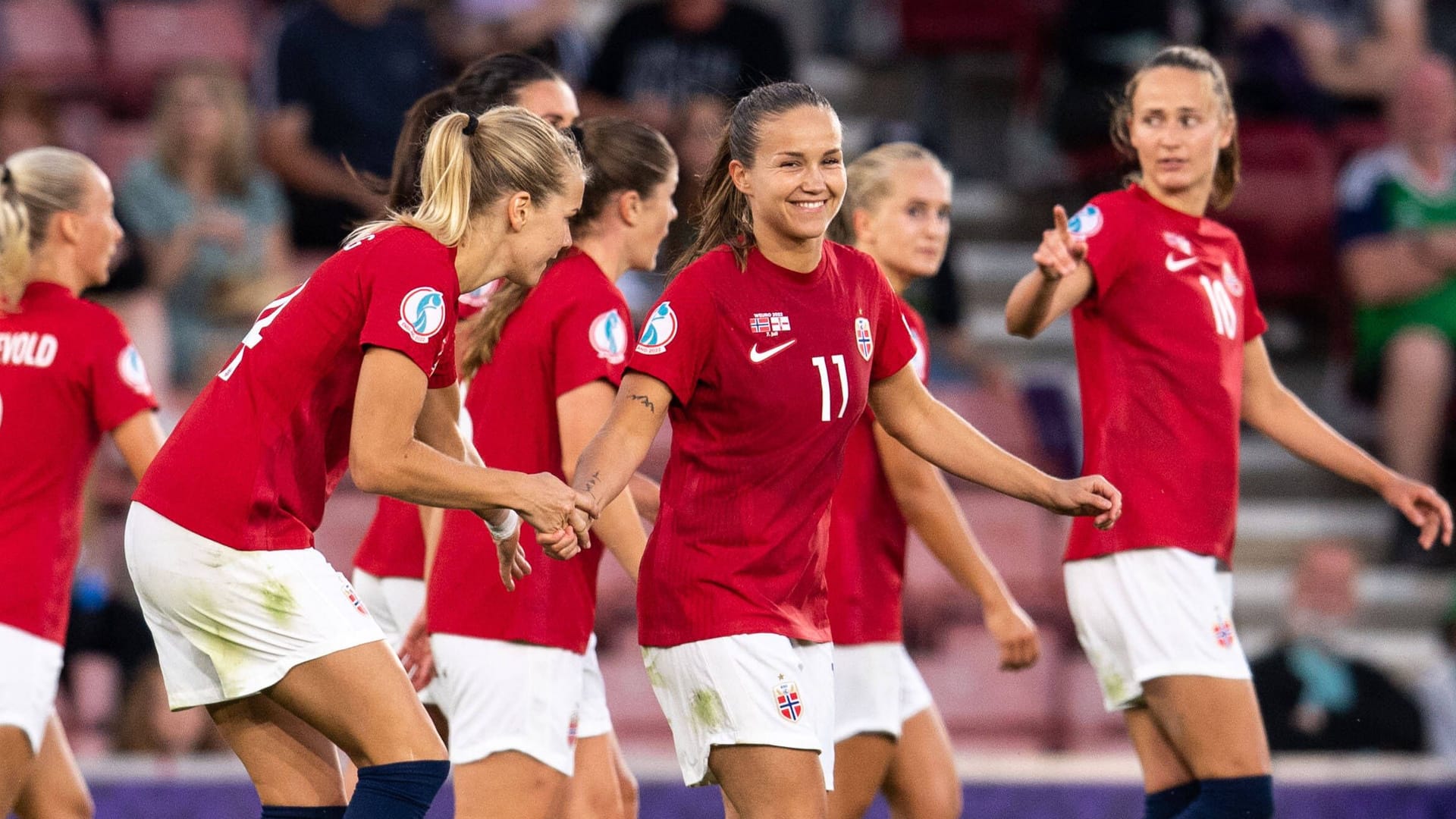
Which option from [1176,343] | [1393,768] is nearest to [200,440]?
[1176,343]

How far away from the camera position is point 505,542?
152 inches

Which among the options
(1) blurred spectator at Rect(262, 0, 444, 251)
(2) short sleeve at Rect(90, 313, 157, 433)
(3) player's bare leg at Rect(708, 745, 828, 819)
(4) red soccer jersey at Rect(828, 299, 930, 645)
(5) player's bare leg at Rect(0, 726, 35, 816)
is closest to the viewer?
(3) player's bare leg at Rect(708, 745, 828, 819)

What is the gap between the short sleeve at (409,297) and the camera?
3461 millimetres

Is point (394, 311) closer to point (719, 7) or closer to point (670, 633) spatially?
point (670, 633)

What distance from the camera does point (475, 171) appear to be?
368cm

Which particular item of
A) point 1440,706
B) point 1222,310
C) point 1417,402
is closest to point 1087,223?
point 1222,310

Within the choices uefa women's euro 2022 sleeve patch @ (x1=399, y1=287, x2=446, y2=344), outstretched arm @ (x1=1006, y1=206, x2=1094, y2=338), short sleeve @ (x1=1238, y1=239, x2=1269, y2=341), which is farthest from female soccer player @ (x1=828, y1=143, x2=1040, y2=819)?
uefa women's euro 2022 sleeve patch @ (x1=399, y1=287, x2=446, y2=344)

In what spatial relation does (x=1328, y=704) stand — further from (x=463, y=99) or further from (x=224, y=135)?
(x=224, y=135)

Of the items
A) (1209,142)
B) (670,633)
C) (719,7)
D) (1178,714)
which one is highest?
(719,7)

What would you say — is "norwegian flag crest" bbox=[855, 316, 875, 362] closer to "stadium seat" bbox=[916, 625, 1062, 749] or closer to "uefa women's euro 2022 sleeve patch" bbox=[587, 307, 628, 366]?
"uefa women's euro 2022 sleeve patch" bbox=[587, 307, 628, 366]

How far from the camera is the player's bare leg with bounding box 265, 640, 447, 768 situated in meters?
3.51

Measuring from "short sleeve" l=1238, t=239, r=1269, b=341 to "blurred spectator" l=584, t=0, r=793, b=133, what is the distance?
14.0 feet

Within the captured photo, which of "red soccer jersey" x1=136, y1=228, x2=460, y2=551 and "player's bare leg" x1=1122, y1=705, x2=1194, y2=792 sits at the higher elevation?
"red soccer jersey" x1=136, y1=228, x2=460, y2=551

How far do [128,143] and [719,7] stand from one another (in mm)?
3056
